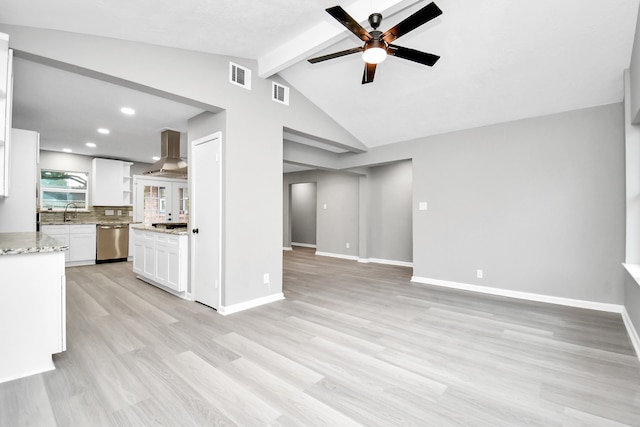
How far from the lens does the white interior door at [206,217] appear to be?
355cm

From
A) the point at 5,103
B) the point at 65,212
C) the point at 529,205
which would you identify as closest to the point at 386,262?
the point at 529,205

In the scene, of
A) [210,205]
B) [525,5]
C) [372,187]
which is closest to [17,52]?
[210,205]

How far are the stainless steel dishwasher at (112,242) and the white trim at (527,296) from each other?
6391 millimetres

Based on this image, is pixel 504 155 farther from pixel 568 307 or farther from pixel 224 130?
pixel 224 130

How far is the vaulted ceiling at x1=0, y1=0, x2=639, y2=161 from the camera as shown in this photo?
2432 mm

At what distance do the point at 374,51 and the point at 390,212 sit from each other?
491cm

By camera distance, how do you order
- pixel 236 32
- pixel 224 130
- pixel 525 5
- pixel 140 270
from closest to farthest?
pixel 525 5
pixel 236 32
pixel 224 130
pixel 140 270

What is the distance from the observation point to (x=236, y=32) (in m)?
2.92

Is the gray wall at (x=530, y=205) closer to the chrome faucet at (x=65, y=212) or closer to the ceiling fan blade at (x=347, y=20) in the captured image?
the ceiling fan blade at (x=347, y=20)

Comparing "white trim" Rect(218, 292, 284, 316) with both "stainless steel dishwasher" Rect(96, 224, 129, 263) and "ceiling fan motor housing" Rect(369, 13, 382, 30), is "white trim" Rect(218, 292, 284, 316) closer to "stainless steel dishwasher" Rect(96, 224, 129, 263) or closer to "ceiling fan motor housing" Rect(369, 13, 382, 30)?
"ceiling fan motor housing" Rect(369, 13, 382, 30)

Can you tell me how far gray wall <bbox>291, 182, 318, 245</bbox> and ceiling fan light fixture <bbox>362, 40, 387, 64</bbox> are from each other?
26.7ft

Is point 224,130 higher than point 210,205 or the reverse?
higher

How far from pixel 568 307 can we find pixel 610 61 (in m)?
2.86

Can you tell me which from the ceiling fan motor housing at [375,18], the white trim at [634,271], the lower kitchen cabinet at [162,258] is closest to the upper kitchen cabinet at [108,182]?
the lower kitchen cabinet at [162,258]
